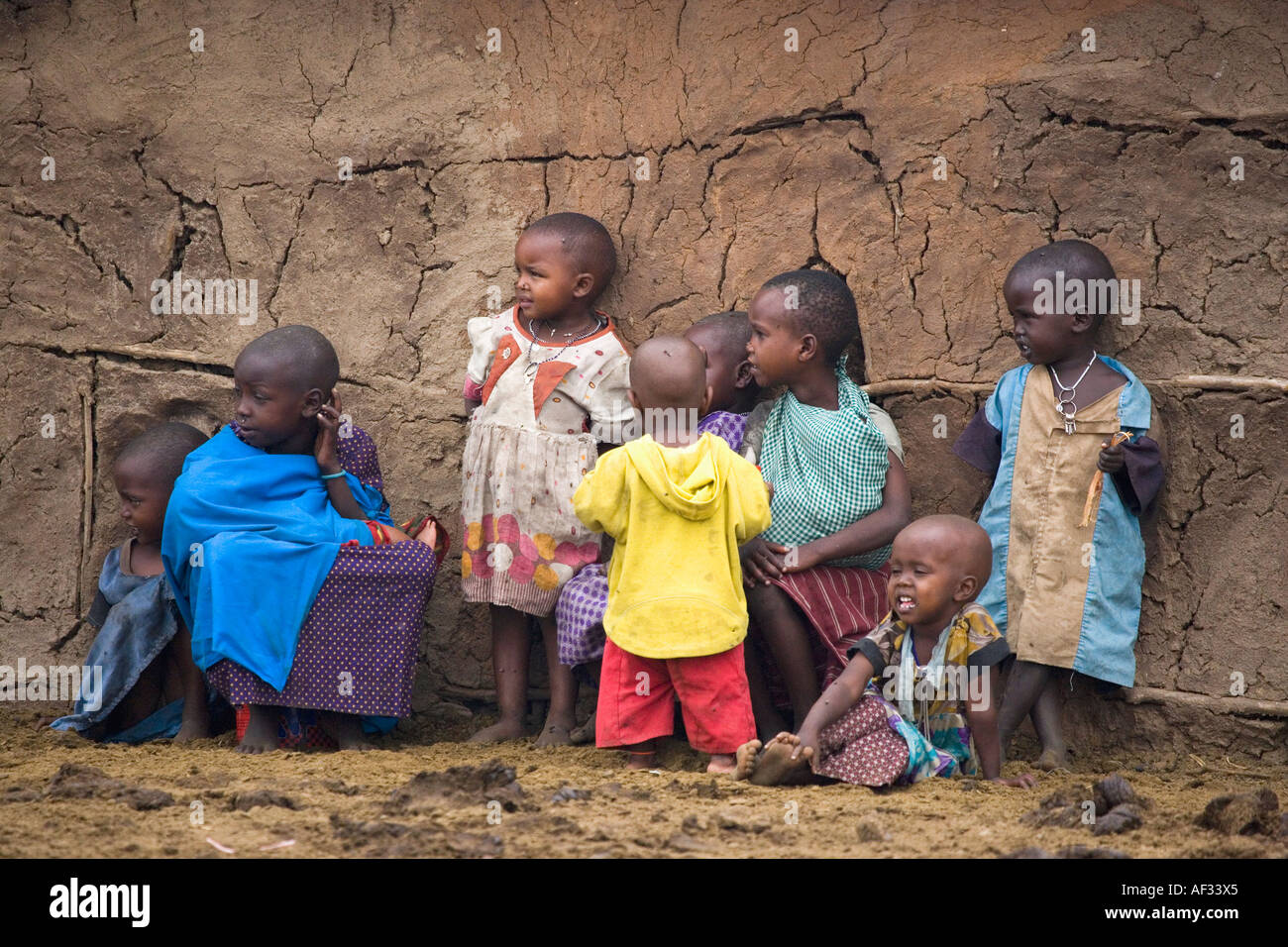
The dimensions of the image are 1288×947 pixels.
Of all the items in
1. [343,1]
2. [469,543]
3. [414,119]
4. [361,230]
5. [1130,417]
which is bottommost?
[469,543]

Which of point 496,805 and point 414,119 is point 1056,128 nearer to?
point 414,119

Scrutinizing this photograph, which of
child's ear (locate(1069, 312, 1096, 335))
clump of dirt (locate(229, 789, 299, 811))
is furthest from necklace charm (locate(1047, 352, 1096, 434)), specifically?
clump of dirt (locate(229, 789, 299, 811))

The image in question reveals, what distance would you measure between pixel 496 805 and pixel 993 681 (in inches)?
57.0

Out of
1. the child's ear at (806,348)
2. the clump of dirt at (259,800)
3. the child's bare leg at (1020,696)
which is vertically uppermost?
the child's ear at (806,348)

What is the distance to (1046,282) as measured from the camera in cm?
428

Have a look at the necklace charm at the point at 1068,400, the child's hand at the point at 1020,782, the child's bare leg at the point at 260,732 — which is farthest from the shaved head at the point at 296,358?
the child's hand at the point at 1020,782

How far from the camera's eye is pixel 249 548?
14.0ft

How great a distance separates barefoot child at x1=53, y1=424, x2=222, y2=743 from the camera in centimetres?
455

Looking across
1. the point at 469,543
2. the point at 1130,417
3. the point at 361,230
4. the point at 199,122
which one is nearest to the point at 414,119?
the point at 361,230

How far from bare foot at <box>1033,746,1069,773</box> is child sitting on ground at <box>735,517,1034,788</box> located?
0.29 metres

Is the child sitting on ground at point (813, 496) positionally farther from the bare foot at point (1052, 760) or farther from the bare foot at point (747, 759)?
the bare foot at point (1052, 760)

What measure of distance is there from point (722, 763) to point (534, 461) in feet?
3.91

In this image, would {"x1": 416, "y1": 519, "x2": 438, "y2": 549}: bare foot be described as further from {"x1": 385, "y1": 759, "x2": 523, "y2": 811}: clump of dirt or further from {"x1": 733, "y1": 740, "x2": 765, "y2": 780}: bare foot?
{"x1": 733, "y1": 740, "x2": 765, "y2": 780}: bare foot

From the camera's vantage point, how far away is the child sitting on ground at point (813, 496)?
4207 mm
